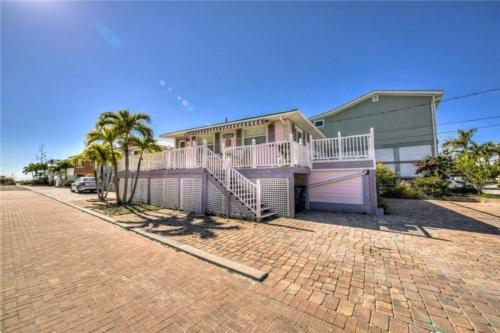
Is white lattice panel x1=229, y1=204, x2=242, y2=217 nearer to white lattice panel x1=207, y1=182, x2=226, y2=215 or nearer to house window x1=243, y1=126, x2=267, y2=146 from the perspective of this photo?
white lattice panel x1=207, y1=182, x2=226, y2=215

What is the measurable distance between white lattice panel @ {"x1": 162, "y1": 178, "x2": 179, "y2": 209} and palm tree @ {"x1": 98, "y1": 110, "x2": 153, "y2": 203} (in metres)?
3.35

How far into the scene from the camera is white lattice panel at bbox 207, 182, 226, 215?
321 inches

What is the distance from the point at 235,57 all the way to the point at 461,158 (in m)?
19.2

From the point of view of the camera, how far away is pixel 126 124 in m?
10.6

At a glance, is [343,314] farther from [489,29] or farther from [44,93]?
[44,93]

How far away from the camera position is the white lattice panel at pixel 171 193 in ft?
33.4

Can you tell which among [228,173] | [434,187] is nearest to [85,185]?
[228,173]

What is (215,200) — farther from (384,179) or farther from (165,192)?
(384,179)

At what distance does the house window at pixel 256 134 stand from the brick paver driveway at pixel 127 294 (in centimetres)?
864

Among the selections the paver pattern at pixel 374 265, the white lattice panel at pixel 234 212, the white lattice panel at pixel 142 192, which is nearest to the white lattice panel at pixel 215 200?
the white lattice panel at pixel 234 212

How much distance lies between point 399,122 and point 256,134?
57.7ft

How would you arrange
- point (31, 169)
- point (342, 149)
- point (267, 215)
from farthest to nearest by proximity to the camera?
point (31, 169) < point (342, 149) < point (267, 215)

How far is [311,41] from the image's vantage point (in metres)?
10.2

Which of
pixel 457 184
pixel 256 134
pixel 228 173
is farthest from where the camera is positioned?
pixel 457 184
